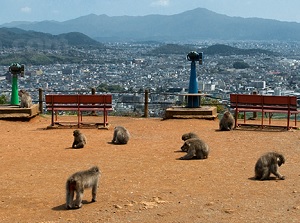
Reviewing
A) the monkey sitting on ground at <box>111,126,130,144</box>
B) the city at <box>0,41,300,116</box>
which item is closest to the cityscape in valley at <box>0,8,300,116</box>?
the city at <box>0,41,300,116</box>

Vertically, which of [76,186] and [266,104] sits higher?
[266,104]

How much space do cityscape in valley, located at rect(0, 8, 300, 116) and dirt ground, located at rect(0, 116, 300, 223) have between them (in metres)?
6.74

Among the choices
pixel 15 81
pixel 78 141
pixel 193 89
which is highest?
pixel 15 81

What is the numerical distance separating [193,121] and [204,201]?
1153 centimetres

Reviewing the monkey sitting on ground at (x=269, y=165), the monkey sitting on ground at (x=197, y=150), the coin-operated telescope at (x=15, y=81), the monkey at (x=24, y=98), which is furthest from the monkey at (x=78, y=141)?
the coin-operated telescope at (x=15, y=81)

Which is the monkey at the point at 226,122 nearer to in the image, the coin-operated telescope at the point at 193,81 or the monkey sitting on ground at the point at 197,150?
the coin-operated telescope at the point at 193,81

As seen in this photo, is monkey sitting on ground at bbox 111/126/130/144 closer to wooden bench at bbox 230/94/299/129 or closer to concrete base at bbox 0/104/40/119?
wooden bench at bbox 230/94/299/129

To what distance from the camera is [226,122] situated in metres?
20.2

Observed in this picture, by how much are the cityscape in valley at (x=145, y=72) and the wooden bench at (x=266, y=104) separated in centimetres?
307

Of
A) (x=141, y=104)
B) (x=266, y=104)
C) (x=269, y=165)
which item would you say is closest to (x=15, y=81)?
(x=141, y=104)

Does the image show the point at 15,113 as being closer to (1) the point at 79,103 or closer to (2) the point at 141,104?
(1) the point at 79,103

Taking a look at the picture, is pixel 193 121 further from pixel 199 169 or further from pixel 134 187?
pixel 134 187

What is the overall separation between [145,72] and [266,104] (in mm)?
57682

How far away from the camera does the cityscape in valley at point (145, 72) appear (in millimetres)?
31347
